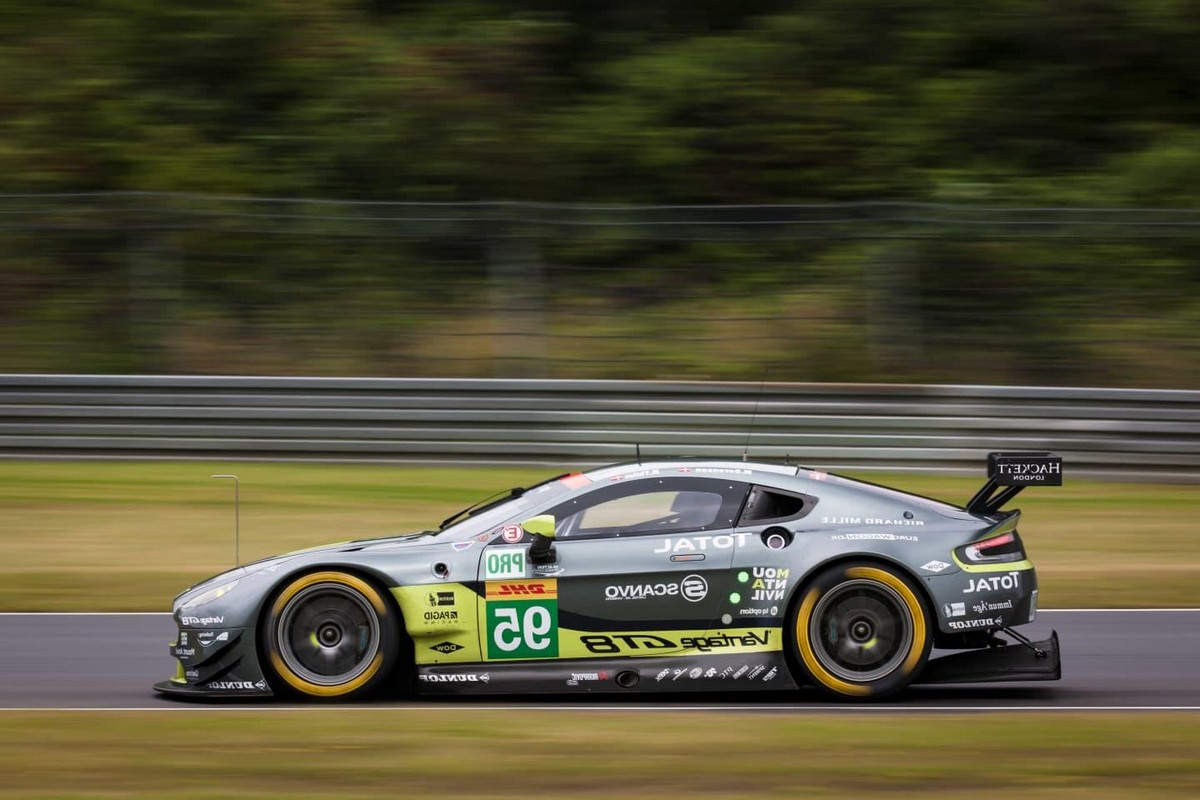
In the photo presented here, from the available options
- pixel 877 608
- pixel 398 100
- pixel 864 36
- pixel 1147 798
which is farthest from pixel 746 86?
pixel 1147 798

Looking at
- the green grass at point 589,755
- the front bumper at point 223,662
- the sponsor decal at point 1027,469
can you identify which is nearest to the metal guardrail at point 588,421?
the sponsor decal at point 1027,469

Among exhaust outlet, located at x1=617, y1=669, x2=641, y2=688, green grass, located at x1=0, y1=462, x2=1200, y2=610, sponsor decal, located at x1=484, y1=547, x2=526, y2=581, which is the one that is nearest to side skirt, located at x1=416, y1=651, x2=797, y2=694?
exhaust outlet, located at x1=617, y1=669, x2=641, y2=688

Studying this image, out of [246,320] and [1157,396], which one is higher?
[246,320]

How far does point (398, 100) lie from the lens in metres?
19.4

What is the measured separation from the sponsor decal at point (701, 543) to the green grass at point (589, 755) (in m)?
0.81

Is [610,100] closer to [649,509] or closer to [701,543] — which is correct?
[649,509]

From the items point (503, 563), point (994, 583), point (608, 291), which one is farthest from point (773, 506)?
point (608, 291)

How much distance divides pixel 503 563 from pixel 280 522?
6.09 meters

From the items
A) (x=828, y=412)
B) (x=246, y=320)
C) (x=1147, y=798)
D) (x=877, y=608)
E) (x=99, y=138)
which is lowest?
(x=1147, y=798)

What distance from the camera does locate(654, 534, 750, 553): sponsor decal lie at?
7.58 meters

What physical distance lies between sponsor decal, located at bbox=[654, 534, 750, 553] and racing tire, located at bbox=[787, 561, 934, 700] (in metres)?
0.41

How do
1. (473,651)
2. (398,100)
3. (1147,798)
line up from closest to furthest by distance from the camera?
(1147,798) < (473,651) < (398,100)

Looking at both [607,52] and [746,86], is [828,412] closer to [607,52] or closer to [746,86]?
[746,86]

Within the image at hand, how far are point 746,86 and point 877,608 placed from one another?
1301 cm
